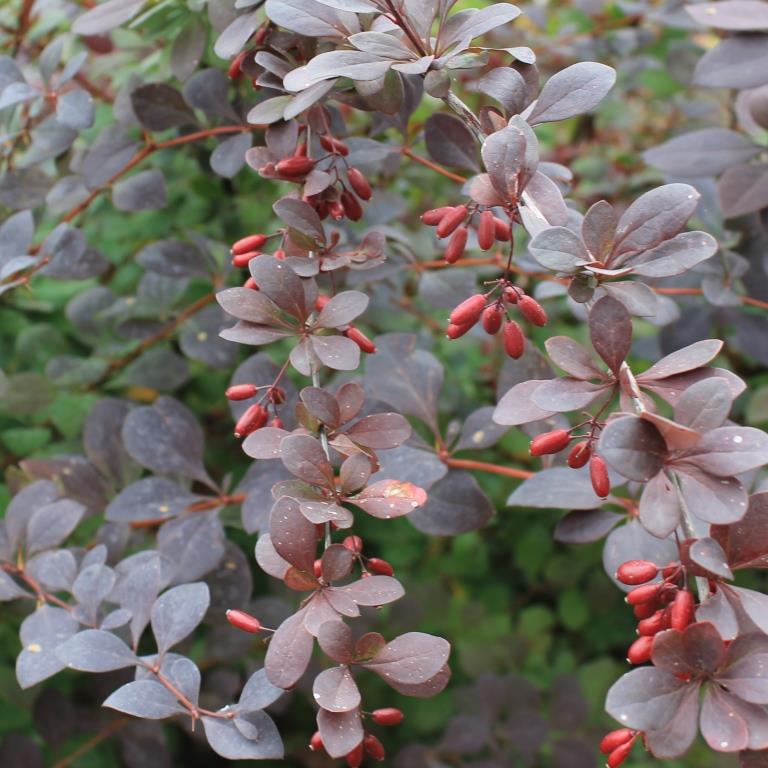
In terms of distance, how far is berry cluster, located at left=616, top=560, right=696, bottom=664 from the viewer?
56cm

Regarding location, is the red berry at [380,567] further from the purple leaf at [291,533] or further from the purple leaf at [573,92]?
the purple leaf at [573,92]

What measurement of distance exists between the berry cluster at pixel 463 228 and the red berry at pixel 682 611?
0.95ft

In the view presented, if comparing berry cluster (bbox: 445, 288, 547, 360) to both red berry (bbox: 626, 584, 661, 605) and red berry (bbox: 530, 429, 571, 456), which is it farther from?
red berry (bbox: 626, 584, 661, 605)

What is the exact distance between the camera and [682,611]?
0.54m

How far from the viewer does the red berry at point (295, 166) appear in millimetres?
750

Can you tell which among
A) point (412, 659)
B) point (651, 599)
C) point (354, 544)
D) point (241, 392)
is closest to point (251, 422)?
point (241, 392)

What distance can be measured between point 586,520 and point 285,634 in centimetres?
37

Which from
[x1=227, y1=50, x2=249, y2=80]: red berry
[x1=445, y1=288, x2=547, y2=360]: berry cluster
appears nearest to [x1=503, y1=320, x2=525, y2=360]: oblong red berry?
[x1=445, y1=288, x2=547, y2=360]: berry cluster

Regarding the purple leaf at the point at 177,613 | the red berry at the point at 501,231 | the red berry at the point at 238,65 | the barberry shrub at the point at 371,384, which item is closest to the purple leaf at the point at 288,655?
the barberry shrub at the point at 371,384

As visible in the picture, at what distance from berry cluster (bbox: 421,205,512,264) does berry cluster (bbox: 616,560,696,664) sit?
26cm

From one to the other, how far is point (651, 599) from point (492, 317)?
0.23 meters

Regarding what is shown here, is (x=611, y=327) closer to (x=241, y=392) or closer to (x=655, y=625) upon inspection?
(x=655, y=625)

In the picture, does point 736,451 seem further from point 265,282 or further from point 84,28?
point 84,28

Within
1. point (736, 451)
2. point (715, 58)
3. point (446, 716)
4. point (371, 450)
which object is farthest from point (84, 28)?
point (446, 716)
